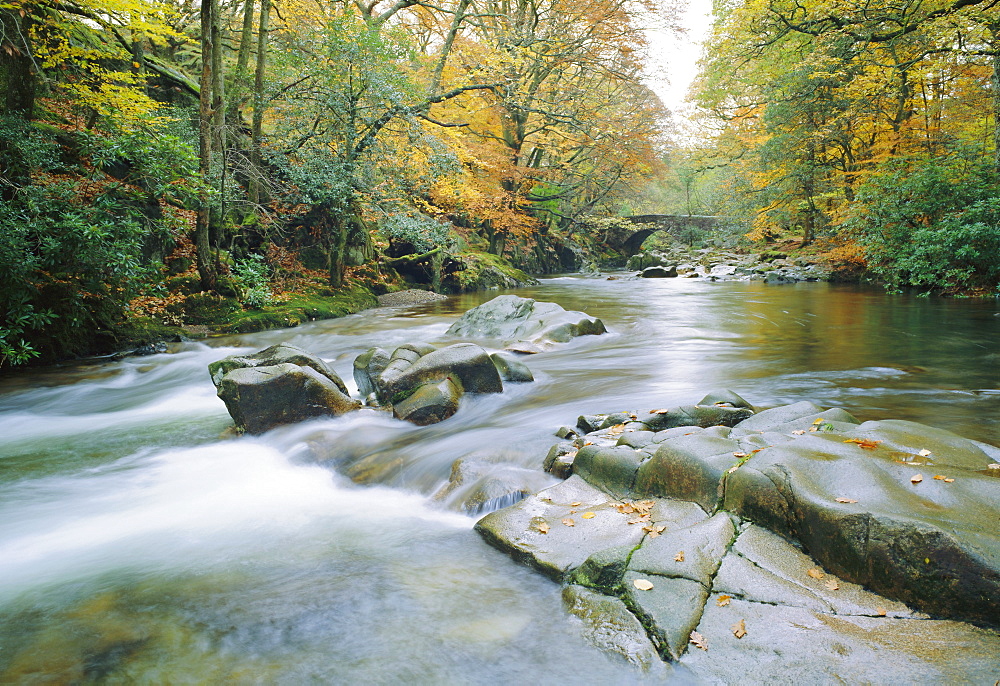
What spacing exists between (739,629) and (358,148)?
40.7 ft

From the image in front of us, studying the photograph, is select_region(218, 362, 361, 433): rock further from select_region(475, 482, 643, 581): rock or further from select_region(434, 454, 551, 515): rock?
select_region(475, 482, 643, 581): rock

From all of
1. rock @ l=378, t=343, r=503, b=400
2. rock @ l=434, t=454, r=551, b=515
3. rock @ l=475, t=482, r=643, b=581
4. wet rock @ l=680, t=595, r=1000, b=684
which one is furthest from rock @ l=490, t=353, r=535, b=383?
wet rock @ l=680, t=595, r=1000, b=684

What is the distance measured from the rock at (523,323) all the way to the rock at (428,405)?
3677 millimetres

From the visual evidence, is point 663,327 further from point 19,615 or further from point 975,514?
point 19,615

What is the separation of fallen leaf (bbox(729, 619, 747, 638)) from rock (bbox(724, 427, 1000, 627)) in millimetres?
552

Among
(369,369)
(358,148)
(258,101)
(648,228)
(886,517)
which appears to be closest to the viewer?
(886,517)

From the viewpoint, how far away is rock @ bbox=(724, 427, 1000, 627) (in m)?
2.25

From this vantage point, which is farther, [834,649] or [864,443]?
[864,443]

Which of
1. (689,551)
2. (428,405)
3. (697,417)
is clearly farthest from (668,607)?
(428,405)

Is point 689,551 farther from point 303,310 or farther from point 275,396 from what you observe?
point 303,310

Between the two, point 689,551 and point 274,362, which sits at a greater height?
point 274,362

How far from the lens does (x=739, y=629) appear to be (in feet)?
7.70

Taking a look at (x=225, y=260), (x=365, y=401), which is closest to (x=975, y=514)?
(x=365, y=401)

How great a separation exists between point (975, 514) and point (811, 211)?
71.9ft
